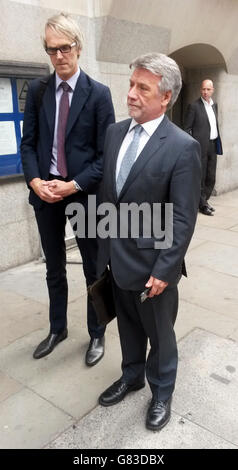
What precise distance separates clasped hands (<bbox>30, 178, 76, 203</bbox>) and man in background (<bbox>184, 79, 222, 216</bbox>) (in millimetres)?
4259

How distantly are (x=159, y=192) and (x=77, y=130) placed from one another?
82 cm

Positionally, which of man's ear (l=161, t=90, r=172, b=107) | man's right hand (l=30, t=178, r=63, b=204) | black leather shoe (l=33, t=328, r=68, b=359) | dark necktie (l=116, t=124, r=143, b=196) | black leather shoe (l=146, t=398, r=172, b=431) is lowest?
black leather shoe (l=33, t=328, r=68, b=359)

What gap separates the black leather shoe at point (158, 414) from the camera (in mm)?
2236

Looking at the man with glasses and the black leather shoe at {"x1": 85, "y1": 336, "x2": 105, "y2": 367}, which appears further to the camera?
the black leather shoe at {"x1": 85, "y1": 336, "x2": 105, "y2": 367}

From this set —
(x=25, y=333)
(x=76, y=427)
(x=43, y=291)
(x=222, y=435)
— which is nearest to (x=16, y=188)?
(x=43, y=291)

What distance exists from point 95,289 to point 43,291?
1797mm

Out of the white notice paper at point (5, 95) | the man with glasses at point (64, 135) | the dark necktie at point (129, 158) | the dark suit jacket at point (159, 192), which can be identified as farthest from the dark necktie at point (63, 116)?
the white notice paper at point (5, 95)

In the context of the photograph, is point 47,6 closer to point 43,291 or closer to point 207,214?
point 43,291

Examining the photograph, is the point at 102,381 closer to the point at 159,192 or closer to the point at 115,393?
the point at 115,393

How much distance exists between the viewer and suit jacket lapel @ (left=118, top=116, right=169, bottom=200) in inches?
75.0

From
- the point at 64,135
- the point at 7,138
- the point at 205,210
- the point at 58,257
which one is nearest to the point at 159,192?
the point at 64,135

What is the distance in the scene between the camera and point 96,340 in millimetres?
2965

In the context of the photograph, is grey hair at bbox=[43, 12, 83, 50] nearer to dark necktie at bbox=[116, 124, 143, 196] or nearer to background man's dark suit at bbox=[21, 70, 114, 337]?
background man's dark suit at bbox=[21, 70, 114, 337]

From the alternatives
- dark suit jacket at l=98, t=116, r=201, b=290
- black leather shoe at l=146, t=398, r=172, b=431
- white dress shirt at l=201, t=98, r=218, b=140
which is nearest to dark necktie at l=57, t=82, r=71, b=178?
dark suit jacket at l=98, t=116, r=201, b=290
